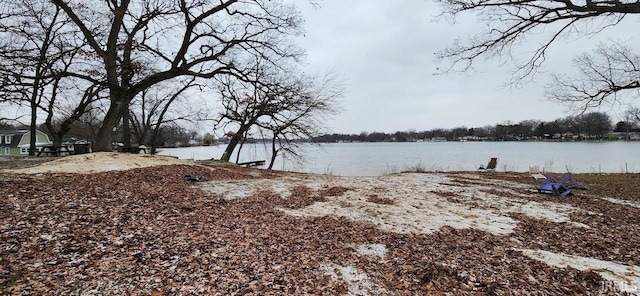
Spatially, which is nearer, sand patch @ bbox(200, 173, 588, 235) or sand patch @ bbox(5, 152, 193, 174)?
sand patch @ bbox(200, 173, 588, 235)

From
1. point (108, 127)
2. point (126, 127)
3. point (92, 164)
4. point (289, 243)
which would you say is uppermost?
point (126, 127)

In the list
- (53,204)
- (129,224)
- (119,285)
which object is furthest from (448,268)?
(53,204)

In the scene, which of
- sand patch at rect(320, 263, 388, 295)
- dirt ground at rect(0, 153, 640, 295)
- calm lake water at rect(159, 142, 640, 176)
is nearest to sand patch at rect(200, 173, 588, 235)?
dirt ground at rect(0, 153, 640, 295)

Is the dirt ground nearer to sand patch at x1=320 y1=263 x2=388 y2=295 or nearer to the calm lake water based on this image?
sand patch at x1=320 y1=263 x2=388 y2=295

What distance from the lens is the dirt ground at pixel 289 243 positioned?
10.0 feet

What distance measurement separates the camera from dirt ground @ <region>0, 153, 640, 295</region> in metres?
3.05

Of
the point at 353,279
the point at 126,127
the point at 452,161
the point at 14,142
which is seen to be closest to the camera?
the point at 353,279

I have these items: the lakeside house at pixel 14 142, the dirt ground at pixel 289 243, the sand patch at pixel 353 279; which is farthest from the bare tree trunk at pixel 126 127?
the lakeside house at pixel 14 142

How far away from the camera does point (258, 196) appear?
7.22m

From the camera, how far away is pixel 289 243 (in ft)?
13.8

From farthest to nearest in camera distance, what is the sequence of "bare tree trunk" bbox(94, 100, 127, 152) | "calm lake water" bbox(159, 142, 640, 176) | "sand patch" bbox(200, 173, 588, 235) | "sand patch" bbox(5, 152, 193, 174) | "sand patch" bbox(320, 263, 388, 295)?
"calm lake water" bbox(159, 142, 640, 176), "bare tree trunk" bbox(94, 100, 127, 152), "sand patch" bbox(5, 152, 193, 174), "sand patch" bbox(200, 173, 588, 235), "sand patch" bbox(320, 263, 388, 295)

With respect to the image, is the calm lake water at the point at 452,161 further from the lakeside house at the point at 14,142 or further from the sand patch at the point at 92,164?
the lakeside house at the point at 14,142

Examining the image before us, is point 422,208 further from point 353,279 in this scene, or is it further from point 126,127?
point 126,127

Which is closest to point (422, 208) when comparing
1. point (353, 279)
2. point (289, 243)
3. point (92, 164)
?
point (289, 243)
